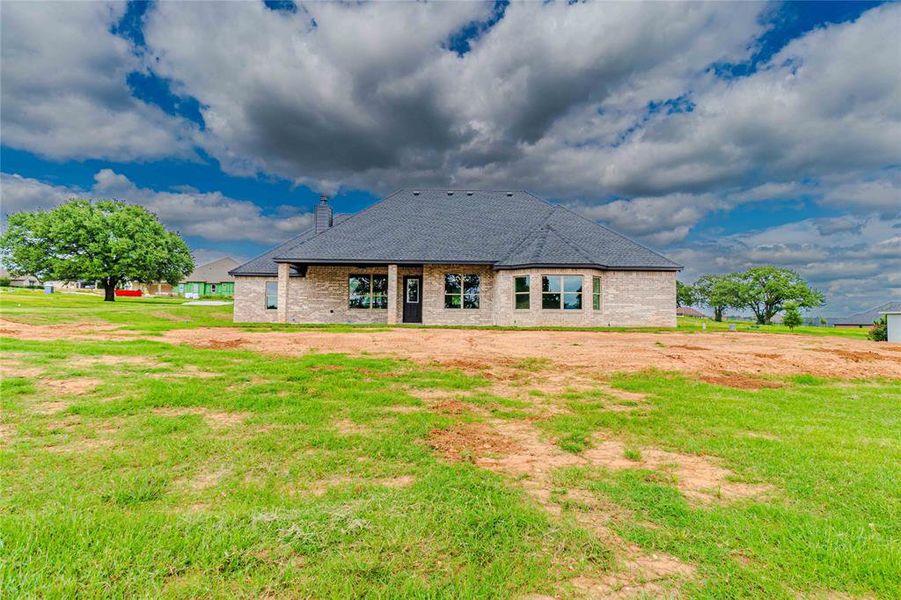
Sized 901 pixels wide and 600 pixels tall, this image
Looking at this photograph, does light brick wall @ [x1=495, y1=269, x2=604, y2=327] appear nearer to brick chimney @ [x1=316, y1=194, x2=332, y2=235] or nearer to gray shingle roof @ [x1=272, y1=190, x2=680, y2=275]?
gray shingle roof @ [x1=272, y1=190, x2=680, y2=275]

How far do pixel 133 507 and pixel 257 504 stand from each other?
2.63 feet

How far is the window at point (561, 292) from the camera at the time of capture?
19109mm

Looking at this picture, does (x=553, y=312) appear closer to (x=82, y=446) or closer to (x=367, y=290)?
(x=367, y=290)

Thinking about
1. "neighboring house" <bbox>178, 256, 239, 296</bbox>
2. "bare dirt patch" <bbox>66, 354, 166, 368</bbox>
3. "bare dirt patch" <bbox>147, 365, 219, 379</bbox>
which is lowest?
"bare dirt patch" <bbox>147, 365, 219, 379</bbox>

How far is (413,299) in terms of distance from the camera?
21438 mm

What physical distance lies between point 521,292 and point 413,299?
5.71 metres

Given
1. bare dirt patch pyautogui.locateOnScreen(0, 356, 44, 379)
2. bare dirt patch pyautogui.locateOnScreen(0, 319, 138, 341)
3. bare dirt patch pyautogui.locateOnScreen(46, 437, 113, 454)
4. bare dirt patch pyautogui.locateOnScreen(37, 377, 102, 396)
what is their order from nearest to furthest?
1. bare dirt patch pyautogui.locateOnScreen(46, 437, 113, 454)
2. bare dirt patch pyautogui.locateOnScreen(37, 377, 102, 396)
3. bare dirt patch pyautogui.locateOnScreen(0, 356, 44, 379)
4. bare dirt patch pyautogui.locateOnScreen(0, 319, 138, 341)

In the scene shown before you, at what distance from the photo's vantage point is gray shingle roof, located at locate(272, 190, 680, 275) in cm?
2003

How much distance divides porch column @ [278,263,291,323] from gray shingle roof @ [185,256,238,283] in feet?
160

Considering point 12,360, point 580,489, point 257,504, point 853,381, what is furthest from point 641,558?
point 12,360

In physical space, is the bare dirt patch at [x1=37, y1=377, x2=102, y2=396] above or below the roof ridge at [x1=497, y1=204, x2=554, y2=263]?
below

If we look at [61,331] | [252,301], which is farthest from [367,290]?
[61,331]

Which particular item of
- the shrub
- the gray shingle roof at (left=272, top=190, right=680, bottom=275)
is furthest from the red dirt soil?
the gray shingle roof at (left=272, top=190, right=680, bottom=275)

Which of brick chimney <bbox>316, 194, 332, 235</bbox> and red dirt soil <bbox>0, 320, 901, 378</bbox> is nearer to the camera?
red dirt soil <bbox>0, 320, 901, 378</bbox>
